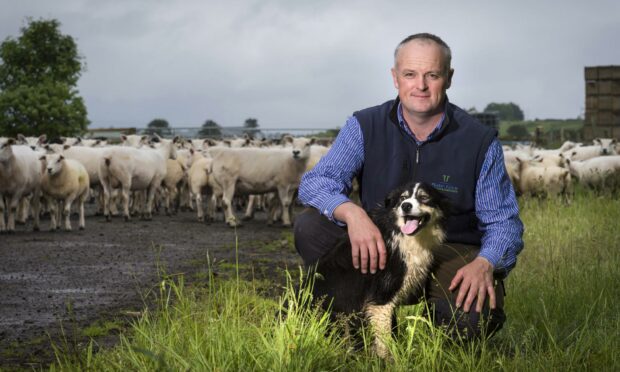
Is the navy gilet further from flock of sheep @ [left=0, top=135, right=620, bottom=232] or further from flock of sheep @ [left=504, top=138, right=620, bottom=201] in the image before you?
flock of sheep @ [left=504, top=138, right=620, bottom=201]

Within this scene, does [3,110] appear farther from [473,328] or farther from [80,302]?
[473,328]

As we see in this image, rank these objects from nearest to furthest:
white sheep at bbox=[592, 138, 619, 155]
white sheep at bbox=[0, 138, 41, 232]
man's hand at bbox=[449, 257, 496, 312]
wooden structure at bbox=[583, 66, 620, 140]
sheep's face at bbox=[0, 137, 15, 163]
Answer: man's hand at bbox=[449, 257, 496, 312]
white sheep at bbox=[0, 138, 41, 232]
sheep's face at bbox=[0, 137, 15, 163]
white sheep at bbox=[592, 138, 619, 155]
wooden structure at bbox=[583, 66, 620, 140]

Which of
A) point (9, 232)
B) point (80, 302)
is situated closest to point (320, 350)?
point (80, 302)

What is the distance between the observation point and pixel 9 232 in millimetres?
18031

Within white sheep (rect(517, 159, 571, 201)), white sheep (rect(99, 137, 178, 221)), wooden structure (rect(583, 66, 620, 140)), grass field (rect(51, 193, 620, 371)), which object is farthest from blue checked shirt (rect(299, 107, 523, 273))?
wooden structure (rect(583, 66, 620, 140))

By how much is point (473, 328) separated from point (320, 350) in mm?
1045

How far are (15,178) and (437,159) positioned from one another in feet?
48.1

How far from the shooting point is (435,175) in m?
5.64

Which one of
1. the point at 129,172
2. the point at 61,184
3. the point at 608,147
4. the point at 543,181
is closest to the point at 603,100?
the point at 608,147

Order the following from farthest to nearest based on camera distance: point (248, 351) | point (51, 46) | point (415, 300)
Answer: point (51, 46)
point (415, 300)
point (248, 351)

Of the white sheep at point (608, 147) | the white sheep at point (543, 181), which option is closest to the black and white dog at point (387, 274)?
the white sheep at point (543, 181)

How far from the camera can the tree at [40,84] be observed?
56.0m

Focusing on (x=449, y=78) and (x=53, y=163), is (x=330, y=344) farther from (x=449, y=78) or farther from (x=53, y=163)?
(x=53, y=163)

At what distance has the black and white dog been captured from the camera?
16.8 feet
